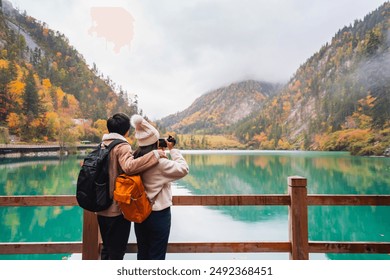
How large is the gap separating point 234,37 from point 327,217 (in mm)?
84866

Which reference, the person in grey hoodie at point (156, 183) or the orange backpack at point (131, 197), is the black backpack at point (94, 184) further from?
the person in grey hoodie at point (156, 183)

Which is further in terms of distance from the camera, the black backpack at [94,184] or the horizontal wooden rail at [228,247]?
the horizontal wooden rail at [228,247]

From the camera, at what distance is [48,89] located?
68.5 m

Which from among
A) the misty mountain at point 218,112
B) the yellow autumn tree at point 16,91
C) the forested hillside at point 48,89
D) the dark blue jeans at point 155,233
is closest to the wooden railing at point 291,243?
the dark blue jeans at point 155,233

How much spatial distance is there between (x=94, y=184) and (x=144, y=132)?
0.39 m

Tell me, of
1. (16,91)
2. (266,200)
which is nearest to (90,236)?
(266,200)

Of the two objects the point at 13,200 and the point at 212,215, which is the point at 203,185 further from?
the point at 13,200

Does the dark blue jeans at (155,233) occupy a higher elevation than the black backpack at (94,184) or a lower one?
lower

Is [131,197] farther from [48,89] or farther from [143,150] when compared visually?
[48,89]

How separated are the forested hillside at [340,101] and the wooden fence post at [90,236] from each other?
189ft

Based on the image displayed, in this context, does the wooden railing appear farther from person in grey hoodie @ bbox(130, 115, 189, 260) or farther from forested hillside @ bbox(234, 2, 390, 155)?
forested hillside @ bbox(234, 2, 390, 155)

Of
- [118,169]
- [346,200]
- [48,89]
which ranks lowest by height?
[346,200]

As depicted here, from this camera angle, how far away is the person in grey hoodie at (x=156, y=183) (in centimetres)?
183

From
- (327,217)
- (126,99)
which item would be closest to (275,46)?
(126,99)
